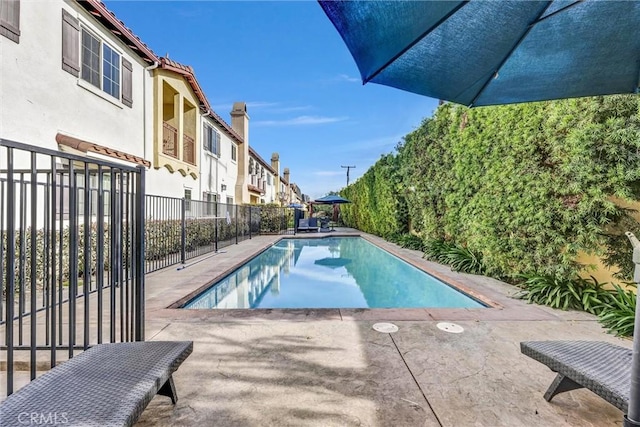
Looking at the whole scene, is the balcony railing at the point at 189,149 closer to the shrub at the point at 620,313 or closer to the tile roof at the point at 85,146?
the tile roof at the point at 85,146

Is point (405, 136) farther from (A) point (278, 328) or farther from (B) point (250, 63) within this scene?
(A) point (278, 328)

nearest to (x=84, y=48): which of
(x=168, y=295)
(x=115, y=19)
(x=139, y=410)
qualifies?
(x=115, y=19)

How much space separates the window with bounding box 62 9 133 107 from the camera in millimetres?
7061

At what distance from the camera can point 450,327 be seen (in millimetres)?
3975

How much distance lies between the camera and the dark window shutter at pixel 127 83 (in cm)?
917

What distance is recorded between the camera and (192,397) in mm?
2480

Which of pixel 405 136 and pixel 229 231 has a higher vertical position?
pixel 405 136

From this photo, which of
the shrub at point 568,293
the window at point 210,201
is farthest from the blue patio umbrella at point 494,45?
the window at point 210,201

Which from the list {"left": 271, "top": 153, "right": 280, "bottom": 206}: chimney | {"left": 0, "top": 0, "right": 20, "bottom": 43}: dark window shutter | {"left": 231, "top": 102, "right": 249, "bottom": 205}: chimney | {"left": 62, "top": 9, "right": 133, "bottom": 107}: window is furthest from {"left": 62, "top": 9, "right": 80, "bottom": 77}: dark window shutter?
{"left": 271, "top": 153, "right": 280, "bottom": 206}: chimney

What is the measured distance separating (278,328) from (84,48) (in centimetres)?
884

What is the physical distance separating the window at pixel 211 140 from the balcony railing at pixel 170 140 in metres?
2.39

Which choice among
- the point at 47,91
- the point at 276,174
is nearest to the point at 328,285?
the point at 47,91

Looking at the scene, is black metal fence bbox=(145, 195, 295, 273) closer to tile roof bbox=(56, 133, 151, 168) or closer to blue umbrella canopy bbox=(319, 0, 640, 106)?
tile roof bbox=(56, 133, 151, 168)

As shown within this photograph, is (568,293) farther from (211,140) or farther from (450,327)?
(211,140)
